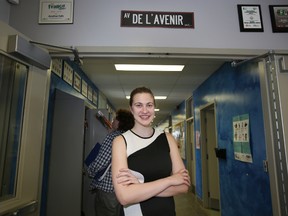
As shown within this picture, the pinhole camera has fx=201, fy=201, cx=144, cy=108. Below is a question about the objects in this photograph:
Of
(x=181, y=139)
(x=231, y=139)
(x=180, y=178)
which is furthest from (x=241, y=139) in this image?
(x=181, y=139)

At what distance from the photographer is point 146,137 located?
1.17 m

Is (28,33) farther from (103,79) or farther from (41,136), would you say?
(103,79)

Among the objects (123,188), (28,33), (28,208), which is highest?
(28,33)

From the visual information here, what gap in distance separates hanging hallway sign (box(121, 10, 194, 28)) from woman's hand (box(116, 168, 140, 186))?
1.12 metres

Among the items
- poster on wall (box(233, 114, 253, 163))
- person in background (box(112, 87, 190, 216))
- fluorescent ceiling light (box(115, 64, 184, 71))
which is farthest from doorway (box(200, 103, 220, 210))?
person in background (box(112, 87, 190, 216))

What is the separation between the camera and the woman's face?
116 cm

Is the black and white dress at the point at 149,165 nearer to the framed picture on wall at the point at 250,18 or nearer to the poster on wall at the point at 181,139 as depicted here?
the framed picture on wall at the point at 250,18

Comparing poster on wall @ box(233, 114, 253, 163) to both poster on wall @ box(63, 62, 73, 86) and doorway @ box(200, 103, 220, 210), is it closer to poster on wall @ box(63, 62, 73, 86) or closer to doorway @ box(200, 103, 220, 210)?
doorway @ box(200, 103, 220, 210)

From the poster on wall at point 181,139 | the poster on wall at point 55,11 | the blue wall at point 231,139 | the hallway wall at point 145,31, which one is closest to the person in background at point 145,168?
the hallway wall at point 145,31

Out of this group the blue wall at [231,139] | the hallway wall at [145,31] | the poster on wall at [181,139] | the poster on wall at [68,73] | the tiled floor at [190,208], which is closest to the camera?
the hallway wall at [145,31]

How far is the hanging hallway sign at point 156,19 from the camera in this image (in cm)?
159

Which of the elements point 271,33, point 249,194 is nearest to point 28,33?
point 271,33

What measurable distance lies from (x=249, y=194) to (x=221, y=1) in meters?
2.27

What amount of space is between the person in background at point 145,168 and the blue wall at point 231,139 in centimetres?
158
